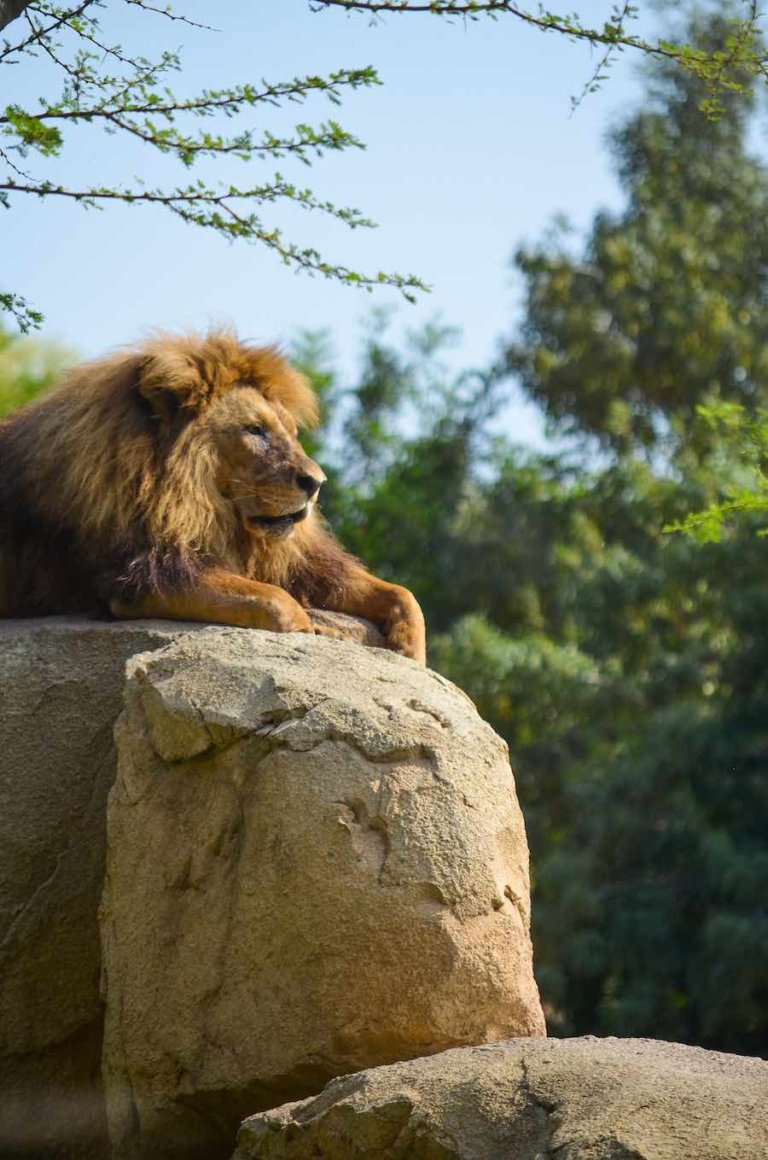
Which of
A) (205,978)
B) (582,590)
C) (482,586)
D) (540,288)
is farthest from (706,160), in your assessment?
(205,978)

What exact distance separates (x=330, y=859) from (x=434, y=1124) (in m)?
0.83

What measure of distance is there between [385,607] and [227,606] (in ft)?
2.53

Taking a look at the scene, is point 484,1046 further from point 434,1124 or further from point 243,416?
point 243,416

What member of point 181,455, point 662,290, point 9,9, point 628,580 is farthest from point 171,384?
point 662,290

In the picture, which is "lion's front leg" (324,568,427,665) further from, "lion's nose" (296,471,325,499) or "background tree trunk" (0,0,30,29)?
"background tree trunk" (0,0,30,29)

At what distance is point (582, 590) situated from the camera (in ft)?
66.7

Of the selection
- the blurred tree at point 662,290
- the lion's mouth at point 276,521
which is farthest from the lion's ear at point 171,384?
the blurred tree at point 662,290

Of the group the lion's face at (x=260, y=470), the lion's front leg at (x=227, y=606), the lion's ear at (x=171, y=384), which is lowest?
the lion's front leg at (x=227, y=606)

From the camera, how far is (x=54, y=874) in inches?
214

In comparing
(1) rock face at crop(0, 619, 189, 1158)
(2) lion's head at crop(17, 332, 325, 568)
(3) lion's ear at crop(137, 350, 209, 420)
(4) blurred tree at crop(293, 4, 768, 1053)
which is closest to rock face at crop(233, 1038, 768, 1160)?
(1) rock face at crop(0, 619, 189, 1158)

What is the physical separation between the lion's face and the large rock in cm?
92

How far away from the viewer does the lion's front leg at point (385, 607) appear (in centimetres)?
593

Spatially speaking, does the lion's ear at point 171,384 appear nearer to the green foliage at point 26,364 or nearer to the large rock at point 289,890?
the large rock at point 289,890

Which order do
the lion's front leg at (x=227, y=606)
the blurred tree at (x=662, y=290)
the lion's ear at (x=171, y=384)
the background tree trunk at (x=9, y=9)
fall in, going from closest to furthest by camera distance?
the background tree trunk at (x=9, y=9) < the lion's front leg at (x=227, y=606) < the lion's ear at (x=171, y=384) < the blurred tree at (x=662, y=290)
